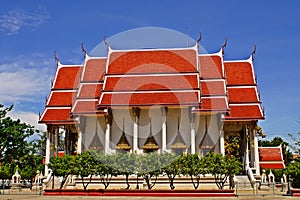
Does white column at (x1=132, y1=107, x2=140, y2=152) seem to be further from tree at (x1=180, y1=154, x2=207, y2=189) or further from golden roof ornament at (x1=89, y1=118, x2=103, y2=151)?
tree at (x1=180, y1=154, x2=207, y2=189)

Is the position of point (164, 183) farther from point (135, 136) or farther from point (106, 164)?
point (106, 164)

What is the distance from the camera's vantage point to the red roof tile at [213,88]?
2617cm

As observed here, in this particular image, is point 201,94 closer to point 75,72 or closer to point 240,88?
point 240,88

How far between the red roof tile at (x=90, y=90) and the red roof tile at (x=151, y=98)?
1.45m

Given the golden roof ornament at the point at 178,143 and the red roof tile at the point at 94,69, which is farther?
the red roof tile at the point at 94,69

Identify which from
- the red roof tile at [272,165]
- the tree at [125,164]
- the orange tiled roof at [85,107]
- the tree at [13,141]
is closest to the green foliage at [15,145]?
the tree at [13,141]

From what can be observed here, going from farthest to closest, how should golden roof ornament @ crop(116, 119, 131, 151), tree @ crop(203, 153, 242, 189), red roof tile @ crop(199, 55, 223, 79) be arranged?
red roof tile @ crop(199, 55, 223, 79) < golden roof ornament @ crop(116, 119, 131, 151) < tree @ crop(203, 153, 242, 189)

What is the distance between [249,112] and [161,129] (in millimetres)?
5626

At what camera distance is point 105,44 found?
28.9m

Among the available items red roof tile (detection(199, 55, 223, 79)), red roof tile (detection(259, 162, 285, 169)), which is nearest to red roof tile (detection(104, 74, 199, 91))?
red roof tile (detection(199, 55, 223, 79))

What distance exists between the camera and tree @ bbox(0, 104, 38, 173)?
30.5 m

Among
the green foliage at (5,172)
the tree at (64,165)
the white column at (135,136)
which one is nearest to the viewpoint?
the tree at (64,165)

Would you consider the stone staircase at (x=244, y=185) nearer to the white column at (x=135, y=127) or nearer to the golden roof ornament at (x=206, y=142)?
the golden roof ornament at (x=206, y=142)

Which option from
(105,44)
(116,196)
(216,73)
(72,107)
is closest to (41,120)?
(72,107)
